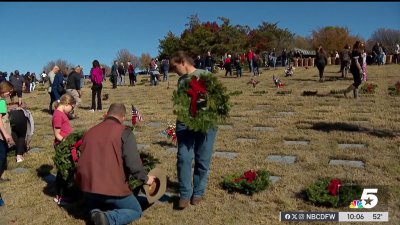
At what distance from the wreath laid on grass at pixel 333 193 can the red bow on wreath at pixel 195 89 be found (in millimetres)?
1841

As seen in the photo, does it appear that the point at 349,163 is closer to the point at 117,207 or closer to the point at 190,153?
the point at 190,153

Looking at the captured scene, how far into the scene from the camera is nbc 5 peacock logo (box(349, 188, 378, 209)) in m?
5.14

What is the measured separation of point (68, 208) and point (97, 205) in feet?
3.03

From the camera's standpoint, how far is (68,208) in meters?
5.77

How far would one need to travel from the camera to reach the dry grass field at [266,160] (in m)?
5.30

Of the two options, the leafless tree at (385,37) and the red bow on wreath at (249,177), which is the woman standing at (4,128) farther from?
the leafless tree at (385,37)

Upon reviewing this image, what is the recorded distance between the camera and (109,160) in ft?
15.8

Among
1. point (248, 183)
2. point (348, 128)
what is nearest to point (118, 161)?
point (248, 183)

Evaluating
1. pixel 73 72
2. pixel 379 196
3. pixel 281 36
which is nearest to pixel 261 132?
pixel 379 196

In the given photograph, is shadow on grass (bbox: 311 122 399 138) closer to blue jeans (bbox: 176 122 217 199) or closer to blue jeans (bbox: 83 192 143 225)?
blue jeans (bbox: 176 122 217 199)

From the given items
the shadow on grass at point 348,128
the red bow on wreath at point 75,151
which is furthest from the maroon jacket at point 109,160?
the shadow on grass at point 348,128

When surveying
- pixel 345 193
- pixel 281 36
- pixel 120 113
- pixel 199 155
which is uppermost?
Result: pixel 281 36

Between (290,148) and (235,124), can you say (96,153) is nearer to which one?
(290,148)

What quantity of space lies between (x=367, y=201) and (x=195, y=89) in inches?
101
